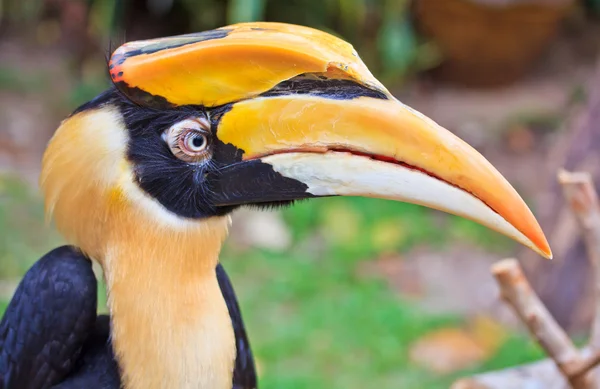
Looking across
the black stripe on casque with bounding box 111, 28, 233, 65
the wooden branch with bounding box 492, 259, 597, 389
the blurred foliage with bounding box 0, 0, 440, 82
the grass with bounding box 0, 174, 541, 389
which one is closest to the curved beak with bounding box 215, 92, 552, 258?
the black stripe on casque with bounding box 111, 28, 233, 65

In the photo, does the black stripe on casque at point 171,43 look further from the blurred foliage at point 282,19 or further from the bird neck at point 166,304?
the blurred foliage at point 282,19

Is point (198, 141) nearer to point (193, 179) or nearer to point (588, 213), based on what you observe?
point (193, 179)

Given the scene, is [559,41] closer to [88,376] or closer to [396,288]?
[396,288]

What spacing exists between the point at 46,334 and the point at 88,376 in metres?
0.11

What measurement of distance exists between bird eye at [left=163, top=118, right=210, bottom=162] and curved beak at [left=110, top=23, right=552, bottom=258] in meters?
0.02

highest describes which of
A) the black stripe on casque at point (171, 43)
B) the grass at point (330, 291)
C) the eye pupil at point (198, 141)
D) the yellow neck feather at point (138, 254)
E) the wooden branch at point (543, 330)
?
the black stripe on casque at point (171, 43)

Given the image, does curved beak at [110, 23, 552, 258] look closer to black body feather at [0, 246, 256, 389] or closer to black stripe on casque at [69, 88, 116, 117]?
black stripe on casque at [69, 88, 116, 117]

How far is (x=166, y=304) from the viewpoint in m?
1.21

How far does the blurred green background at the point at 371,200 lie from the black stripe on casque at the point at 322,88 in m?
0.62

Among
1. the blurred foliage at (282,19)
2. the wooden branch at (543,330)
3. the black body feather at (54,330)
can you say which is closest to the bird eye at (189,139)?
the black body feather at (54,330)

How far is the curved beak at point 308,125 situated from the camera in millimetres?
1030

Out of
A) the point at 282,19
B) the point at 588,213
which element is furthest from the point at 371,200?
the point at 588,213

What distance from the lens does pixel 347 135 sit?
3.51 ft

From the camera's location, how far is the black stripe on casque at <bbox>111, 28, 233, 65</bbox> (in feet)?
3.64
